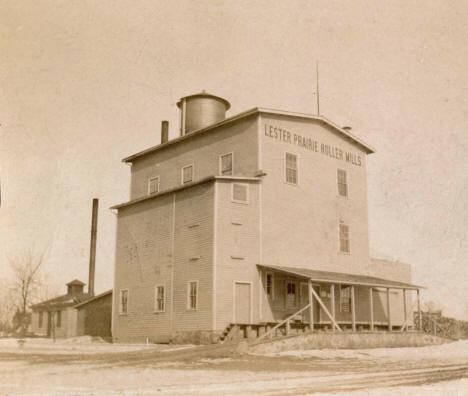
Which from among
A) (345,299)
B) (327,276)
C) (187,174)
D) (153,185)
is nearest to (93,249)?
(153,185)

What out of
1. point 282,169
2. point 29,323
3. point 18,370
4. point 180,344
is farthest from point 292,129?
point 29,323

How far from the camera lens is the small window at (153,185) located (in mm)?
34438

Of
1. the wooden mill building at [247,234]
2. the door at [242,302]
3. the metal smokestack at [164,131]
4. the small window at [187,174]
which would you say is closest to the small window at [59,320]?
the wooden mill building at [247,234]

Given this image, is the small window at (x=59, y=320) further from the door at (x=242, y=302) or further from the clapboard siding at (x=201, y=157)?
the door at (x=242, y=302)

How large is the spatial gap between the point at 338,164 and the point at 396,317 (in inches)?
385

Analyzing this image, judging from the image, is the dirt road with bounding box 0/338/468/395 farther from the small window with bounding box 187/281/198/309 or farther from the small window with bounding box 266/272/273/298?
the small window with bounding box 266/272/273/298

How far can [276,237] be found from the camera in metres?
28.1

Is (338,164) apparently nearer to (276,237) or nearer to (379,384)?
(276,237)

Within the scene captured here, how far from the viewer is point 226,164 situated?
30.2 metres

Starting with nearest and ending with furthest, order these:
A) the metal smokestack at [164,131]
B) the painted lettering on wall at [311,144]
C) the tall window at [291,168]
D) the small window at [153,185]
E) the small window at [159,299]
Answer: the small window at [159,299], the painted lettering on wall at [311,144], the tall window at [291,168], the small window at [153,185], the metal smokestack at [164,131]

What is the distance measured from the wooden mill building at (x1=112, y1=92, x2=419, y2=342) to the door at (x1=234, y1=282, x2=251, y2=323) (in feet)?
0.18

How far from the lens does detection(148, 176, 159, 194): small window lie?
34.4 meters

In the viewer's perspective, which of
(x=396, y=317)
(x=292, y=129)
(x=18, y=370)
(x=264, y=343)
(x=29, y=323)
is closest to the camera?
(x=18, y=370)

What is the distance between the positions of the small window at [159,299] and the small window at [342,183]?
1088cm
